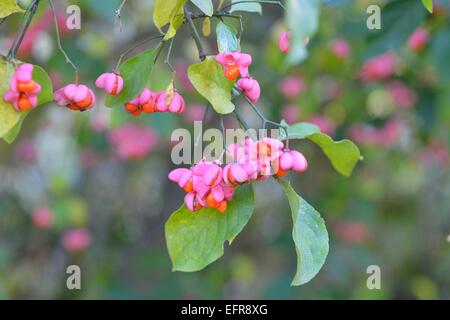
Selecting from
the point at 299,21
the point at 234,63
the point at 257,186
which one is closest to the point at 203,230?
the point at 234,63

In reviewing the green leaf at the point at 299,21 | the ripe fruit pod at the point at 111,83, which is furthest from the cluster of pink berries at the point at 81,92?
the green leaf at the point at 299,21

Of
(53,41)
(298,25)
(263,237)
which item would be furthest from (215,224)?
(263,237)

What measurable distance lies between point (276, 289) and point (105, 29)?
131cm

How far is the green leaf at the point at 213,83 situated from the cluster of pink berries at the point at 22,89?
0.21 metres

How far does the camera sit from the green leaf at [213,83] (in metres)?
0.96

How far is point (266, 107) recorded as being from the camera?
111 inches

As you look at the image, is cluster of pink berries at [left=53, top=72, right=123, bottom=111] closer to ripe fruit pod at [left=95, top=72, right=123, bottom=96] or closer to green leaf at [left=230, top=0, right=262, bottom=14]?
ripe fruit pod at [left=95, top=72, right=123, bottom=96]

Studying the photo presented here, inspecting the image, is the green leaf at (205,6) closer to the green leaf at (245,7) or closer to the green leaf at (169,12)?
the green leaf at (169,12)

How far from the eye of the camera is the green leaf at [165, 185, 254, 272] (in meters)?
1.01

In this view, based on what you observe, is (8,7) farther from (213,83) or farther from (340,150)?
(340,150)

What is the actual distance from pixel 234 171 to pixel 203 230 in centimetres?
13

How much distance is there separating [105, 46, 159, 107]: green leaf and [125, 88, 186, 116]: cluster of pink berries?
1cm

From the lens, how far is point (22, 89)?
95 centimetres

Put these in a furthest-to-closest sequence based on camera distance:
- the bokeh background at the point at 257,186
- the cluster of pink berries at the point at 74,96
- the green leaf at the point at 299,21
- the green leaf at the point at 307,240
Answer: the bokeh background at the point at 257,186 < the cluster of pink berries at the point at 74,96 < the green leaf at the point at 307,240 < the green leaf at the point at 299,21
